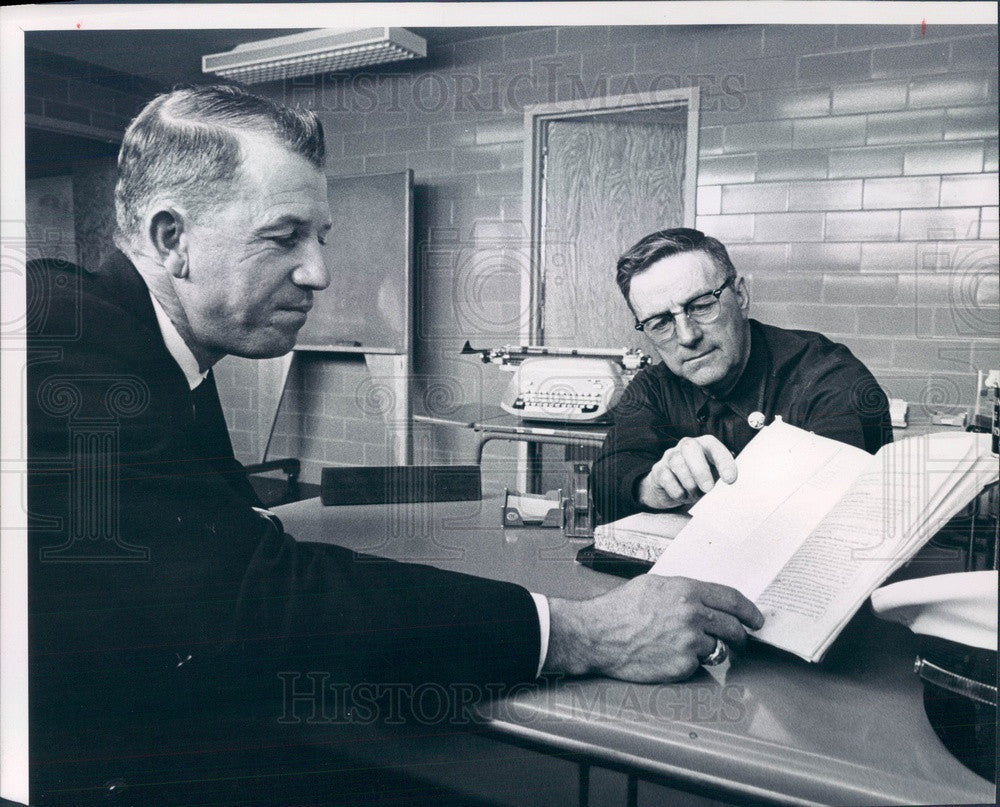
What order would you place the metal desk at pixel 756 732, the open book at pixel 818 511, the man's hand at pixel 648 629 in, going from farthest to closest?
the open book at pixel 818 511 < the man's hand at pixel 648 629 < the metal desk at pixel 756 732

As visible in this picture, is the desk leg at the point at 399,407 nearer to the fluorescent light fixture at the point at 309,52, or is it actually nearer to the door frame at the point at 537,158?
the door frame at the point at 537,158

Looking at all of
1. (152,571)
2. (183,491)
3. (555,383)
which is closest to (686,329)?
(555,383)

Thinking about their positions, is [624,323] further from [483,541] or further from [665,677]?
[665,677]

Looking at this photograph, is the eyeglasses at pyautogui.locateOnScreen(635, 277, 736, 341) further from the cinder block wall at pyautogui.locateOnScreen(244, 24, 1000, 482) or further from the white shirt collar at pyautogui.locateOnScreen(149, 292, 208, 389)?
the white shirt collar at pyautogui.locateOnScreen(149, 292, 208, 389)

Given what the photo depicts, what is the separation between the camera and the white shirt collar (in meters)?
1.48

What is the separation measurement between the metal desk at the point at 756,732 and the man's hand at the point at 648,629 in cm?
3

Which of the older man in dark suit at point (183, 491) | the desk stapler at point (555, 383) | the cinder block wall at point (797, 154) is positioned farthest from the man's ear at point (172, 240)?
the desk stapler at point (555, 383)

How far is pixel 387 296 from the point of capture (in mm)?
1545

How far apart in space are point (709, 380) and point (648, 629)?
49 centimetres

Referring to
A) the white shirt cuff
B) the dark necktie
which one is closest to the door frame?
the white shirt cuff

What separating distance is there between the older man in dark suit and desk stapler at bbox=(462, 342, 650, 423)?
13.8 inches

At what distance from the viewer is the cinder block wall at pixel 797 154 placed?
4.71ft

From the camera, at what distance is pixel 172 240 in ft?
4.82

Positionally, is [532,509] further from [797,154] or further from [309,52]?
[309,52]
